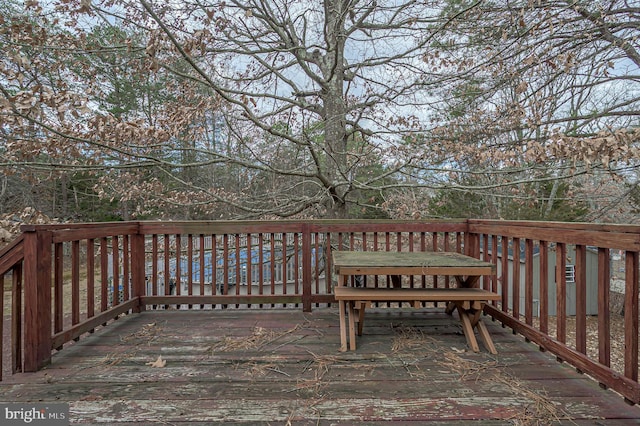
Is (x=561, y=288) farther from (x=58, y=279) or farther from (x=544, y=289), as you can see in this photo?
(x=58, y=279)

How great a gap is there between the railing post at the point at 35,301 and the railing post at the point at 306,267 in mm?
2090

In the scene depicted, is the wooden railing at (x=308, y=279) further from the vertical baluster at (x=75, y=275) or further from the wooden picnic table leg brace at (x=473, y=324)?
the wooden picnic table leg brace at (x=473, y=324)

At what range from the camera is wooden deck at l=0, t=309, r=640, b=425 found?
1600mm

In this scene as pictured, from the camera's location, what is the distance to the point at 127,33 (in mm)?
4750

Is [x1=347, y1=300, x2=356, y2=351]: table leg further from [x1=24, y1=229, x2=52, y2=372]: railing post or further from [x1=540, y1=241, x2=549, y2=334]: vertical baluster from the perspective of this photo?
[x1=24, y1=229, x2=52, y2=372]: railing post

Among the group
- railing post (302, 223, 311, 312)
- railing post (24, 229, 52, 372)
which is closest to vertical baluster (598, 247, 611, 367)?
railing post (302, 223, 311, 312)

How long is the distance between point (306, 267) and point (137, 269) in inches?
72.4

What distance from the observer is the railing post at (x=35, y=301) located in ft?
6.72

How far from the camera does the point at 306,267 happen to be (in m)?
3.31

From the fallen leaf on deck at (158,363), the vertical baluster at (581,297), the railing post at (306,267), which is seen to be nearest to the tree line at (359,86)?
the railing post at (306,267)

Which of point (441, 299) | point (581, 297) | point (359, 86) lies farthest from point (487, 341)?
point (359, 86)

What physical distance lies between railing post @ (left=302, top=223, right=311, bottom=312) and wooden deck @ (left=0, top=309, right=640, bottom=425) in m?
0.52

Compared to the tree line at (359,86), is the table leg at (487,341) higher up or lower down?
lower down

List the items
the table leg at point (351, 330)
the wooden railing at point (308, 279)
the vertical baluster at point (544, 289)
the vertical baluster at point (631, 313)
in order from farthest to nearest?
the table leg at point (351, 330), the vertical baluster at point (544, 289), the wooden railing at point (308, 279), the vertical baluster at point (631, 313)
